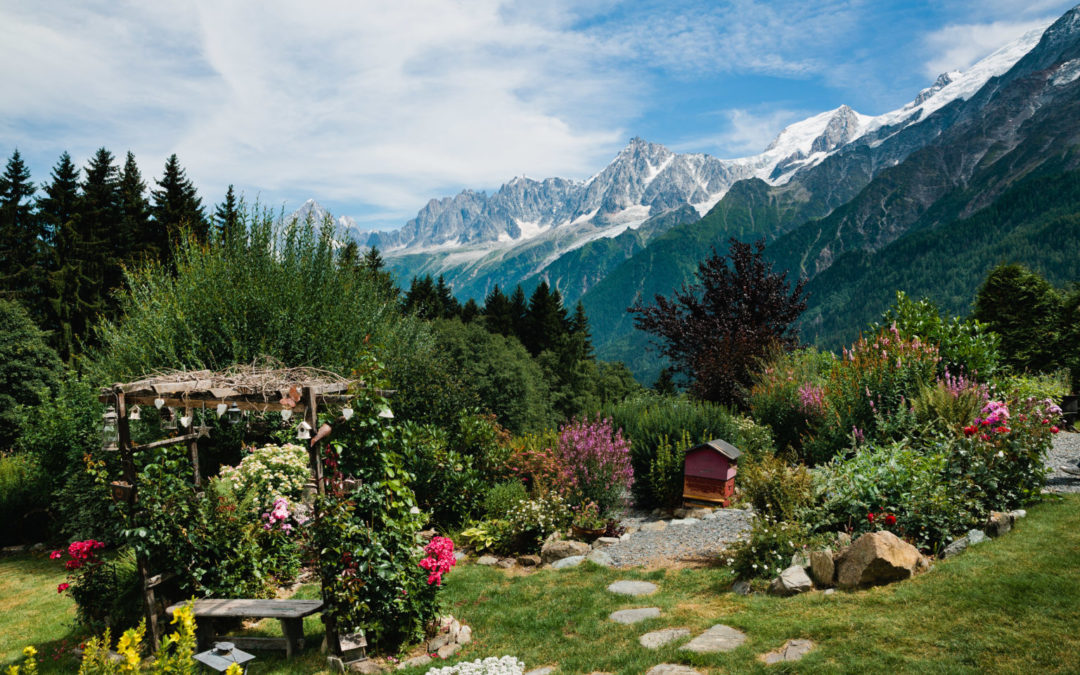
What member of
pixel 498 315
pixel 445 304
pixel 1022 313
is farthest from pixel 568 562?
pixel 445 304

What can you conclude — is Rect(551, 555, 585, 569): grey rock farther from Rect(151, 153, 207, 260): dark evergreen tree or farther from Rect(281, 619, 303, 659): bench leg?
Rect(151, 153, 207, 260): dark evergreen tree

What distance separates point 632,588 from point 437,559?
2.27 m

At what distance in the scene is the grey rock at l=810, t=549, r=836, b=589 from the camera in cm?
512

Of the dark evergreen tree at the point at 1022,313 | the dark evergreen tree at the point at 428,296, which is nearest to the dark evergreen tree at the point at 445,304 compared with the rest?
the dark evergreen tree at the point at 428,296

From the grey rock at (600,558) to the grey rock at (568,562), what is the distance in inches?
4.2

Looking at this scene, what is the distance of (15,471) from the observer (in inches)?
446

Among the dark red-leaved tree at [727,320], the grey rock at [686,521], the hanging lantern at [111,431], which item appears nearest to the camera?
the hanging lantern at [111,431]

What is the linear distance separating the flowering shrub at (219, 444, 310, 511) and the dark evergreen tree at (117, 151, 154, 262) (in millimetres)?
20969

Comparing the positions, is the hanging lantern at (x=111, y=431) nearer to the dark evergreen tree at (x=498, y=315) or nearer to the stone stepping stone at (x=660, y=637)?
the stone stepping stone at (x=660, y=637)

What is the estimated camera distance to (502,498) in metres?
8.97

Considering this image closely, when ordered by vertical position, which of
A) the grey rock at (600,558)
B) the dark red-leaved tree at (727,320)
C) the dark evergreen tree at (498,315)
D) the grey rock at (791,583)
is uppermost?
the dark evergreen tree at (498,315)

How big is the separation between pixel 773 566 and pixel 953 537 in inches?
70.7

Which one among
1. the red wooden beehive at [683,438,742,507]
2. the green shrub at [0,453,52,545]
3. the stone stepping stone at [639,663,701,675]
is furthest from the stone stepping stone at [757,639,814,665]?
the green shrub at [0,453,52,545]

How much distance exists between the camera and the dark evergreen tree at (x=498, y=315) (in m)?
40.6
